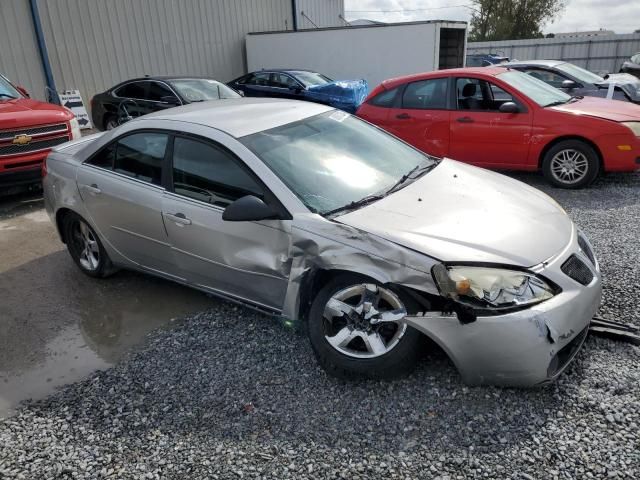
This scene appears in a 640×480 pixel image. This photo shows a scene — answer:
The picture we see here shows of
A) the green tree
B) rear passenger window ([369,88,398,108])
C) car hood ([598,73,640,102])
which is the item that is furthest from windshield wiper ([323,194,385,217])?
the green tree

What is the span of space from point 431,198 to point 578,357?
1.27 m

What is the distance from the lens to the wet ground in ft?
11.1

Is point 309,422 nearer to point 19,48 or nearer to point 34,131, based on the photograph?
point 34,131

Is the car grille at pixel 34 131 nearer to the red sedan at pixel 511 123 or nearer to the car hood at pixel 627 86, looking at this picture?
the red sedan at pixel 511 123

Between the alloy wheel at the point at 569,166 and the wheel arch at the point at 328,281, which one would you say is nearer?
the wheel arch at the point at 328,281

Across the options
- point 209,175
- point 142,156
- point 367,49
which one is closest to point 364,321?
point 209,175

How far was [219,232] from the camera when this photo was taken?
11.0ft

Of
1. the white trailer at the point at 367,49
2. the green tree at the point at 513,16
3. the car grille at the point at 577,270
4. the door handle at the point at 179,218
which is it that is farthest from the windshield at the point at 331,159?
the green tree at the point at 513,16

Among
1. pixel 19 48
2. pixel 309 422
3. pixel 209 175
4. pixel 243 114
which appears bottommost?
pixel 309 422

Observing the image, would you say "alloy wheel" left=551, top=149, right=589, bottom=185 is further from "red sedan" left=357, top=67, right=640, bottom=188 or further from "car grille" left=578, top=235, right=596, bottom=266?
"car grille" left=578, top=235, right=596, bottom=266

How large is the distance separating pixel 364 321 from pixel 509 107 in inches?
190

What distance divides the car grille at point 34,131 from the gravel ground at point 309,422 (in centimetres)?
479

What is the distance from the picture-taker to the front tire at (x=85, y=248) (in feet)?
14.5

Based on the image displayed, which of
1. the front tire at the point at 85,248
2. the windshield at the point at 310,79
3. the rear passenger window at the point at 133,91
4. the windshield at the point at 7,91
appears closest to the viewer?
the front tire at the point at 85,248
